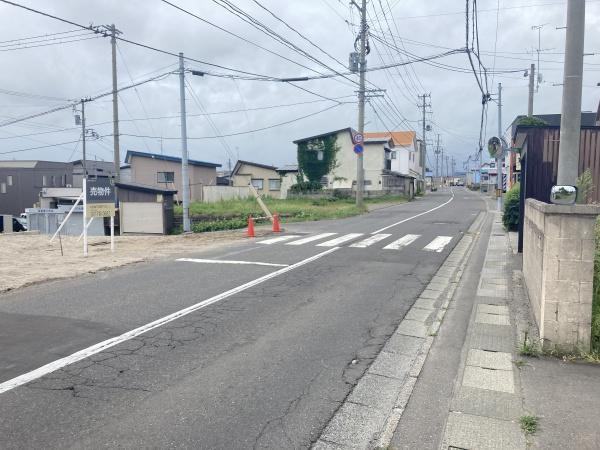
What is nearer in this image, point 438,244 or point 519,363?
point 519,363

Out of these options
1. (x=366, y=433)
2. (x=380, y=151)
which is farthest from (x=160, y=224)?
(x=380, y=151)

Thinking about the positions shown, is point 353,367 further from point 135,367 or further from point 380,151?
point 380,151

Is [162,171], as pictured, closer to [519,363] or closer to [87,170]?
[87,170]

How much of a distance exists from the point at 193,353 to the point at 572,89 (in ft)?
17.5

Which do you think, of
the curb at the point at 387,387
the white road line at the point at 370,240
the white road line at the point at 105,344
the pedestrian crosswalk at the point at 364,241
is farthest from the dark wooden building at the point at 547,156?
the white road line at the point at 105,344

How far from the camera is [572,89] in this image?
563cm

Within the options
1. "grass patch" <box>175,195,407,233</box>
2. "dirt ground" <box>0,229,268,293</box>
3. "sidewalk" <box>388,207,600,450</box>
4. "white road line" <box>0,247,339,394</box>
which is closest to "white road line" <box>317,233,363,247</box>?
"dirt ground" <box>0,229,268,293</box>

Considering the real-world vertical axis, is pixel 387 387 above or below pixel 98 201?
below

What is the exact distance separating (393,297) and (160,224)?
1757 cm

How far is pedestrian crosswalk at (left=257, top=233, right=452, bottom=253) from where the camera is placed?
14.6 meters

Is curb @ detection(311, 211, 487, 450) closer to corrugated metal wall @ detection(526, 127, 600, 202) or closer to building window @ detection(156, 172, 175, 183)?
corrugated metal wall @ detection(526, 127, 600, 202)

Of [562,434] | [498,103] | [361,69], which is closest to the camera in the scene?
[562,434]

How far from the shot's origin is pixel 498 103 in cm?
3878

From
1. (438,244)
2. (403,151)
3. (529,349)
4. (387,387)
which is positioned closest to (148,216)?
(438,244)
